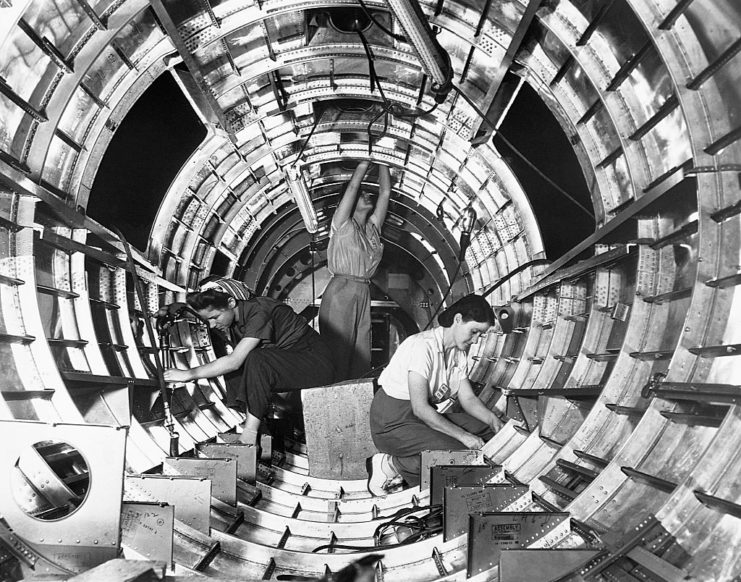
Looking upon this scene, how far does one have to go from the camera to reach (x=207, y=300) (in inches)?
222

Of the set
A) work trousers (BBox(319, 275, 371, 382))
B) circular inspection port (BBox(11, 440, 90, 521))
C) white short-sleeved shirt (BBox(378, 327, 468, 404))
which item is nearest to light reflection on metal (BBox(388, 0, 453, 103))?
white short-sleeved shirt (BBox(378, 327, 468, 404))

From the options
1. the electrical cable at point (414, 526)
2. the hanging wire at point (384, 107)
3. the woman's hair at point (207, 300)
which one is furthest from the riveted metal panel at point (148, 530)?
the hanging wire at point (384, 107)

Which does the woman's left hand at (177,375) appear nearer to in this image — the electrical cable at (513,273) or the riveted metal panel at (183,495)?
the riveted metal panel at (183,495)

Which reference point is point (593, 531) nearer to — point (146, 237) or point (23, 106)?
point (23, 106)

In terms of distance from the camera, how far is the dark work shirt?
5.73m

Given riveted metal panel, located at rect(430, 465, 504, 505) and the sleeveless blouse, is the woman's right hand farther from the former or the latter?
the sleeveless blouse

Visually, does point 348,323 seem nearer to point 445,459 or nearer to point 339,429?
point 339,429

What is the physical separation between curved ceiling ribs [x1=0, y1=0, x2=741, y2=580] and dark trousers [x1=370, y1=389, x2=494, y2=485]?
1.03 ft

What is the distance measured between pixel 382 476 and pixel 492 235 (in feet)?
9.90

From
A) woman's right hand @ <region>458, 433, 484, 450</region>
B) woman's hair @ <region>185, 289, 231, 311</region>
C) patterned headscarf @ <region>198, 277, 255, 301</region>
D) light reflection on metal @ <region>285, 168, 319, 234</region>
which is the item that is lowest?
woman's right hand @ <region>458, 433, 484, 450</region>

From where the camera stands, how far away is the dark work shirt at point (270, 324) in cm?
573

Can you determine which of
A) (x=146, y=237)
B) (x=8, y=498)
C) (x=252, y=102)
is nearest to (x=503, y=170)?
(x=252, y=102)

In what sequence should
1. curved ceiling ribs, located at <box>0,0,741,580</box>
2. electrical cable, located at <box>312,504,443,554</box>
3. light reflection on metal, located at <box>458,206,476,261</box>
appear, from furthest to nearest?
light reflection on metal, located at <box>458,206,476,261</box>
electrical cable, located at <box>312,504,443,554</box>
curved ceiling ribs, located at <box>0,0,741,580</box>

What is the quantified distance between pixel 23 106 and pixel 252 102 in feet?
9.21
